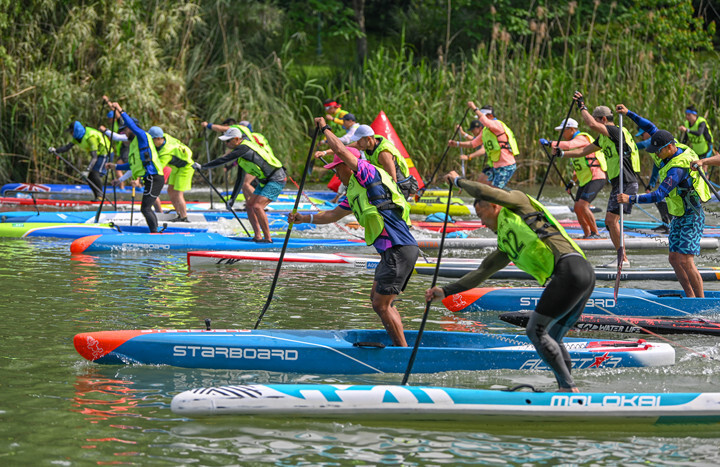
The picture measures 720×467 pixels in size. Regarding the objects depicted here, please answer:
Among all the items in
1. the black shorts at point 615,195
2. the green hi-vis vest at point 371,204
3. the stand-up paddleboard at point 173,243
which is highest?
the green hi-vis vest at point 371,204

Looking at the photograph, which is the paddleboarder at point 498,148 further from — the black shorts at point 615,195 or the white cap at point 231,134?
the white cap at point 231,134

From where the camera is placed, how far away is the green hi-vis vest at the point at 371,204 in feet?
22.8

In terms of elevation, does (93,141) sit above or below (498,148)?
below

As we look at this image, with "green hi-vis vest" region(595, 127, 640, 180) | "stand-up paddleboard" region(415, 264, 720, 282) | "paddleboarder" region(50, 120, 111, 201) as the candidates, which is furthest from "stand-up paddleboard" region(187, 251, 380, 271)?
"paddleboarder" region(50, 120, 111, 201)

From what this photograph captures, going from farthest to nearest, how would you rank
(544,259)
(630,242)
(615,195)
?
(630,242)
(615,195)
(544,259)

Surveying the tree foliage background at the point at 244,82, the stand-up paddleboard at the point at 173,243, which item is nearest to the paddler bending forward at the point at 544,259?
the stand-up paddleboard at the point at 173,243

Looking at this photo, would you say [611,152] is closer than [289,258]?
No

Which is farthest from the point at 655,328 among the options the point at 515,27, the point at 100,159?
the point at 515,27

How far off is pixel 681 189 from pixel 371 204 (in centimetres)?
372

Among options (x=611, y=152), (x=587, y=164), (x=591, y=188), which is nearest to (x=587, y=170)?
(x=587, y=164)

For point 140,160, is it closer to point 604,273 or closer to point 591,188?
point 591,188

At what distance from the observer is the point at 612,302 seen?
936 centimetres

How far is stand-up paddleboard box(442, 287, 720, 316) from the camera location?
923 centimetres

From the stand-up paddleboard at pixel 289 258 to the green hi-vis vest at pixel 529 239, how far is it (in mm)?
6005
